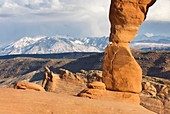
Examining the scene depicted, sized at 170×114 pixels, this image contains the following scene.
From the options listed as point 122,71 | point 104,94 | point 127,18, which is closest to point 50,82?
point 122,71

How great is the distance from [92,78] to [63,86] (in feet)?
39.0

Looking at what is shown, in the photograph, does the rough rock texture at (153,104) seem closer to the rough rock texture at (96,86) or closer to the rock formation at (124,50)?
the rock formation at (124,50)

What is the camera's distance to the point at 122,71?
3806 centimetres

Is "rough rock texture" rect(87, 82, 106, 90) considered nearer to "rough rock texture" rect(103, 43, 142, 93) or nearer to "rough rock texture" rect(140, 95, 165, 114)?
"rough rock texture" rect(103, 43, 142, 93)

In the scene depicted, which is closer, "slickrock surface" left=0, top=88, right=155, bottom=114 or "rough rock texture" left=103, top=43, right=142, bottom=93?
"slickrock surface" left=0, top=88, right=155, bottom=114

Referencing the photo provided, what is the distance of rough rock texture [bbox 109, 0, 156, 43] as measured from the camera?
38594 millimetres

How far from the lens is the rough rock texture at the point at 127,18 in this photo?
127 feet

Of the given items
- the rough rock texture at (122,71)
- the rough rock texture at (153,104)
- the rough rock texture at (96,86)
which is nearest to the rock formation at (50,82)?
the rough rock texture at (153,104)

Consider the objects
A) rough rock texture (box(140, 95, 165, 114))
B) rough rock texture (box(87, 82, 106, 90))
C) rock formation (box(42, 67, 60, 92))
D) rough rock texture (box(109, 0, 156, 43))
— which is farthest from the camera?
rock formation (box(42, 67, 60, 92))

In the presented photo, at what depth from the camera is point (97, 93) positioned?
1431 inches

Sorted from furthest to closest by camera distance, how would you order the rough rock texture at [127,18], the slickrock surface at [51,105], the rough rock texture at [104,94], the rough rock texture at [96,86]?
1. the rough rock texture at [127,18]
2. the rough rock texture at [96,86]
3. the rough rock texture at [104,94]
4. the slickrock surface at [51,105]

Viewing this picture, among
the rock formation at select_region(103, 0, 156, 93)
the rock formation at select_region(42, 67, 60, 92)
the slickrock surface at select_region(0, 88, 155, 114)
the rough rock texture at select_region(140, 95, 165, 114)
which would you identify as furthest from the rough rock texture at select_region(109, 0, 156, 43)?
the rock formation at select_region(42, 67, 60, 92)

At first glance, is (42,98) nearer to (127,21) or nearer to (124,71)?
(124,71)

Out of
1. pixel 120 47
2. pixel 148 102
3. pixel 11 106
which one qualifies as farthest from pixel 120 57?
pixel 148 102
